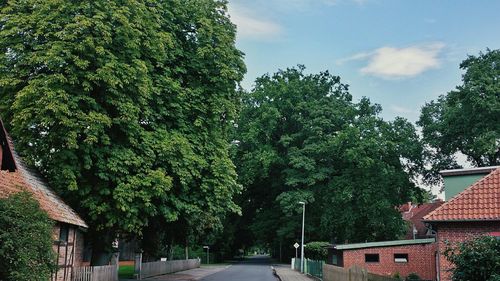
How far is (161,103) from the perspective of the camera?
71.2 ft

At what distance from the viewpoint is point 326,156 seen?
52188 mm

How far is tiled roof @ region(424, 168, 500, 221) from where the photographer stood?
1936 centimetres

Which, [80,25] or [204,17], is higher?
[204,17]

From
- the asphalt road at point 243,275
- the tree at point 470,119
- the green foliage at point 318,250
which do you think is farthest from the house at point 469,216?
the green foliage at point 318,250

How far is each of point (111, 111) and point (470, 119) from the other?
31976 mm

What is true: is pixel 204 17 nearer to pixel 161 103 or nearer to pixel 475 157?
pixel 161 103

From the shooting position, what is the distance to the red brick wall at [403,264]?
106 ft

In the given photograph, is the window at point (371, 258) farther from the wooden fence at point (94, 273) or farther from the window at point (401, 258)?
the wooden fence at point (94, 273)

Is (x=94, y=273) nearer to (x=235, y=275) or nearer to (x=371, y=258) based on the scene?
(x=235, y=275)

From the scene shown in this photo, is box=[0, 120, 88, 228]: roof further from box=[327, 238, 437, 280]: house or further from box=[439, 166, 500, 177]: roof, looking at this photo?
box=[327, 238, 437, 280]: house

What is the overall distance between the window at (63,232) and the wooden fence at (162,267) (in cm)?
1383

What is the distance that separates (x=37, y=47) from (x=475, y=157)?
36.6m

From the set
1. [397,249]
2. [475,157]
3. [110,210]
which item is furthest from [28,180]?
[475,157]

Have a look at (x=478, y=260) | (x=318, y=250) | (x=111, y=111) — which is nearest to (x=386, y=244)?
(x=318, y=250)
